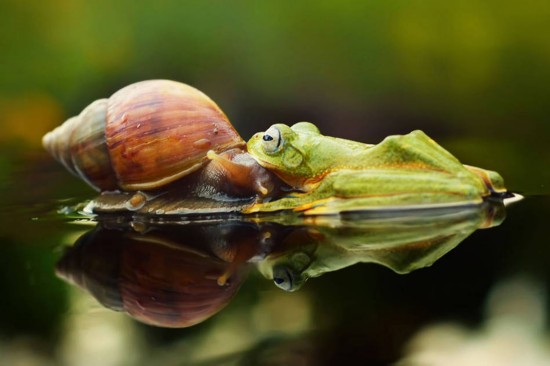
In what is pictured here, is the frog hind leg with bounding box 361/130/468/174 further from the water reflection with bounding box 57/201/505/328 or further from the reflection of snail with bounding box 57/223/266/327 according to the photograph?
the reflection of snail with bounding box 57/223/266/327

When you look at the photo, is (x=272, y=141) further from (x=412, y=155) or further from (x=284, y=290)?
(x=284, y=290)

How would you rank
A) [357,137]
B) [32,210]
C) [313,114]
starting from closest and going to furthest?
[32,210] → [357,137] → [313,114]

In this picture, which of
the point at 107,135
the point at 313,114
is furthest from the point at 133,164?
the point at 313,114

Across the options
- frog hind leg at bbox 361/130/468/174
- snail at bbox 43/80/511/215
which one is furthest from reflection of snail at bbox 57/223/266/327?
frog hind leg at bbox 361/130/468/174

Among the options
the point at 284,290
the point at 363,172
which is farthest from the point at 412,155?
the point at 284,290

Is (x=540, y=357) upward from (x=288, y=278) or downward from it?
upward

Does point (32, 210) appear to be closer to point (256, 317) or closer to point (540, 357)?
point (256, 317)
